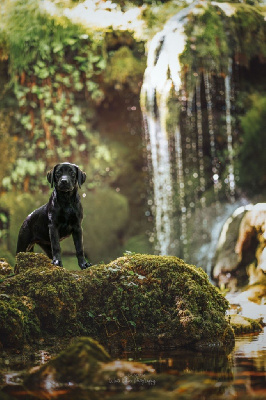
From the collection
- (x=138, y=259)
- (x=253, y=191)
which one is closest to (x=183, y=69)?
(x=253, y=191)

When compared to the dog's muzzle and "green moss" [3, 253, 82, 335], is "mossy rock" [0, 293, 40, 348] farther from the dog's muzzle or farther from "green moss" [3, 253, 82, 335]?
the dog's muzzle

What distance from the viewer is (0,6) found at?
10.1 m

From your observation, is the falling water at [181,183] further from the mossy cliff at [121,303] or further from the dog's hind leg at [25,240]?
the mossy cliff at [121,303]

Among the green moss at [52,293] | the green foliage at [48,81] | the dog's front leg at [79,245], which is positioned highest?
the green foliage at [48,81]

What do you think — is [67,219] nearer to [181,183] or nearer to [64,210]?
[64,210]

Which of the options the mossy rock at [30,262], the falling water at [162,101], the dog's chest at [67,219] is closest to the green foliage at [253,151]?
the falling water at [162,101]

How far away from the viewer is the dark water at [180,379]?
2240 mm

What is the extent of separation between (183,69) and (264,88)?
198 centimetres

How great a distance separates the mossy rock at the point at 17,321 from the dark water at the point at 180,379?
14 centimetres

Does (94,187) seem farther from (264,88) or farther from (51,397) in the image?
(51,397)

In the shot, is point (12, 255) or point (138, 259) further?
point (12, 255)

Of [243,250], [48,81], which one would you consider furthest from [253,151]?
[48,81]

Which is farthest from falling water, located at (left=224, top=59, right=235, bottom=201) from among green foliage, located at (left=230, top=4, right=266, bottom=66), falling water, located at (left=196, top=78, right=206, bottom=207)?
falling water, located at (left=196, top=78, right=206, bottom=207)

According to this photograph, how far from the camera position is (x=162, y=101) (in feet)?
32.9
